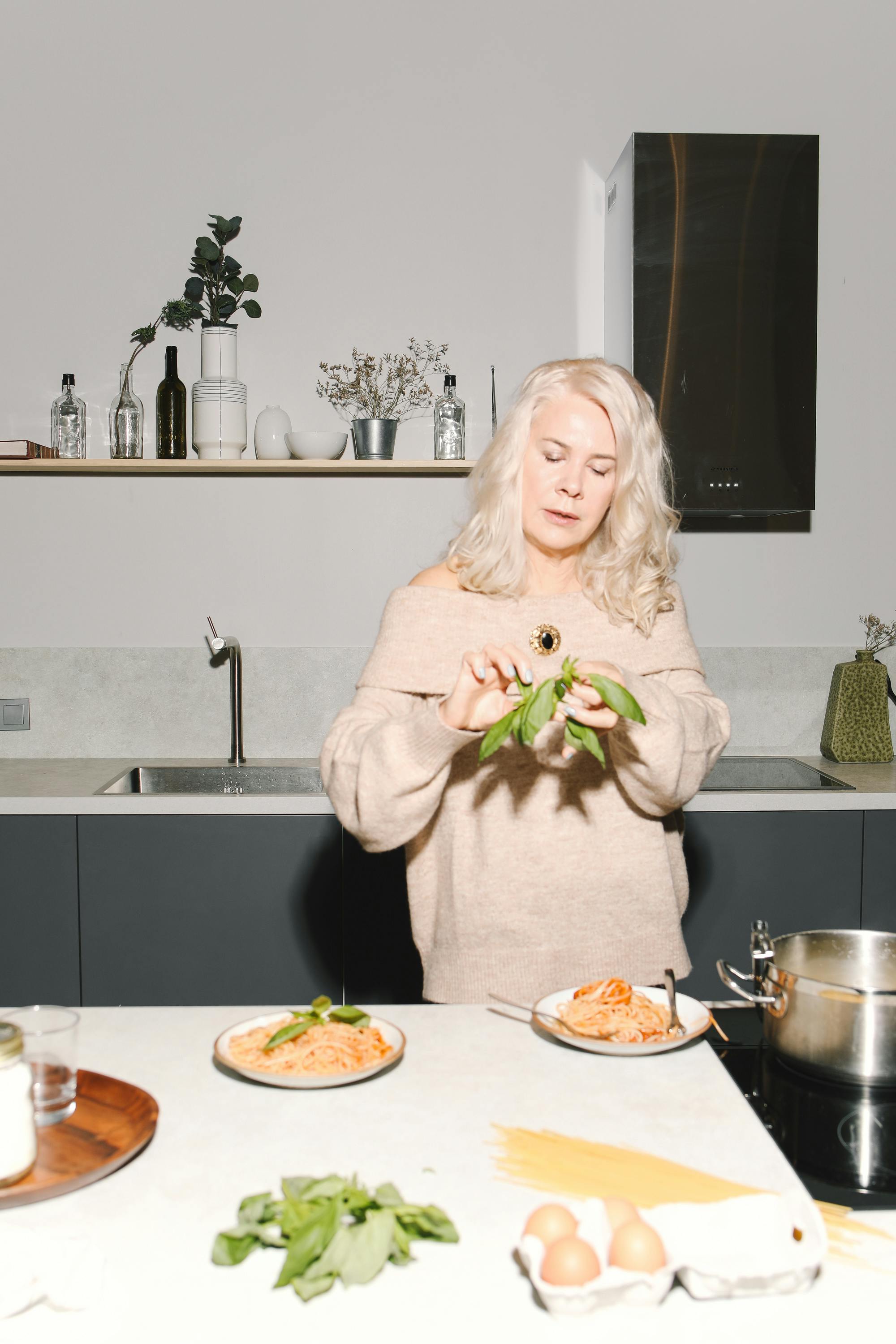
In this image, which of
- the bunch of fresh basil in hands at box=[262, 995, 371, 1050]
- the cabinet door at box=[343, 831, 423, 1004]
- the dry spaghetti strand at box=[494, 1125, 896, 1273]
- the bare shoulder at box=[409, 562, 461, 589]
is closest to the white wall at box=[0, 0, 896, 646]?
the cabinet door at box=[343, 831, 423, 1004]

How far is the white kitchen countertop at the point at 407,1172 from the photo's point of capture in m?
0.78

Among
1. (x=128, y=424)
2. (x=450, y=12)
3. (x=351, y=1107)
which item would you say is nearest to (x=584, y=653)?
(x=351, y=1107)

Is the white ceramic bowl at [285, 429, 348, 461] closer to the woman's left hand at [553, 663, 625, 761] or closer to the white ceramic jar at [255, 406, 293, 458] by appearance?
the white ceramic jar at [255, 406, 293, 458]

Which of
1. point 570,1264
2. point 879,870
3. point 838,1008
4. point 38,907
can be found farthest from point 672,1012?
point 38,907

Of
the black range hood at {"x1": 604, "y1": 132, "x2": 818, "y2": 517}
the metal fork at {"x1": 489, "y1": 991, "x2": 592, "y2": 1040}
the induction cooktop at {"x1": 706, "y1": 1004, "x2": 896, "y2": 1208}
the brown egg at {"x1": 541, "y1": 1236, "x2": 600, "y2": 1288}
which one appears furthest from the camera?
the black range hood at {"x1": 604, "y1": 132, "x2": 818, "y2": 517}

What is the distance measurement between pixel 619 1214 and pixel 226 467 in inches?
93.4

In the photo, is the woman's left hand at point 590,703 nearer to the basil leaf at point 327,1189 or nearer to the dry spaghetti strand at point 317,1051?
the dry spaghetti strand at point 317,1051

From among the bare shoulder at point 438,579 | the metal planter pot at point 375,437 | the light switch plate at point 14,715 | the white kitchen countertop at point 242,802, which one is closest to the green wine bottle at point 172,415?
the metal planter pot at point 375,437

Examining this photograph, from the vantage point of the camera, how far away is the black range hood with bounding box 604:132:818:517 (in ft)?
8.71

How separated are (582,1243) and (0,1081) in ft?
1.55

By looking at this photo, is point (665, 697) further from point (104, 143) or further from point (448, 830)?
→ point (104, 143)

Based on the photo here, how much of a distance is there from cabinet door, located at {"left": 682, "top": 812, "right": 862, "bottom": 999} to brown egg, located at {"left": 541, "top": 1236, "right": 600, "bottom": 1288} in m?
1.75

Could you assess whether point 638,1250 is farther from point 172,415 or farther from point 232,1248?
point 172,415

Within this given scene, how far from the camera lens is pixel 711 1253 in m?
0.79
